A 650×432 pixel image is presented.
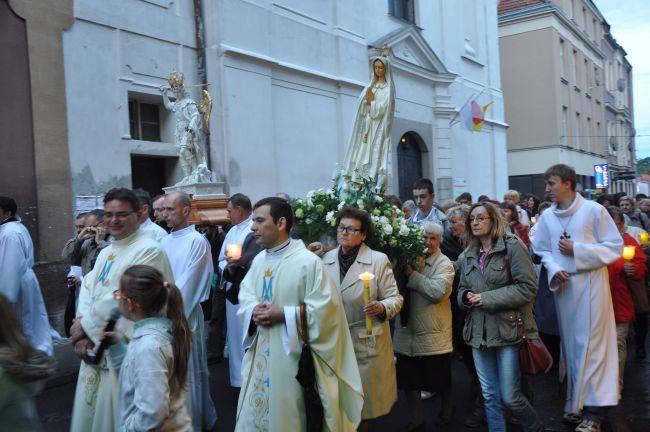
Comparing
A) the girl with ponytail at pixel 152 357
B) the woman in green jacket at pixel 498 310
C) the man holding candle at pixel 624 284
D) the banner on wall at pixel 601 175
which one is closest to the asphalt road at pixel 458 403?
the man holding candle at pixel 624 284

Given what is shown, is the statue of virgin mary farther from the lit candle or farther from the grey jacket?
the grey jacket

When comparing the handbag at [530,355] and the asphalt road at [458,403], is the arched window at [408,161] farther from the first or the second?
the handbag at [530,355]

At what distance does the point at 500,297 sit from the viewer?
4.60m

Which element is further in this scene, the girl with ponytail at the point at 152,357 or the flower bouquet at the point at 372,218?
the flower bouquet at the point at 372,218

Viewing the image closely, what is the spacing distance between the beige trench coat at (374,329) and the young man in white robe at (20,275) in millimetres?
3204

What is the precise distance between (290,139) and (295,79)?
1329 millimetres

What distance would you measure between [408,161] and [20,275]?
1357cm

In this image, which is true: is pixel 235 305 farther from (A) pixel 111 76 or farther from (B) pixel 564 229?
(A) pixel 111 76

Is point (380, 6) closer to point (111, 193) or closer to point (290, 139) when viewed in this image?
point (290, 139)

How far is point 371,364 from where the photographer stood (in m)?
4.55

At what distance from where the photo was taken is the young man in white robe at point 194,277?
16.8 feet

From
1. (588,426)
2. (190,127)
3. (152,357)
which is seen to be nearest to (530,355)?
A: (588,426)

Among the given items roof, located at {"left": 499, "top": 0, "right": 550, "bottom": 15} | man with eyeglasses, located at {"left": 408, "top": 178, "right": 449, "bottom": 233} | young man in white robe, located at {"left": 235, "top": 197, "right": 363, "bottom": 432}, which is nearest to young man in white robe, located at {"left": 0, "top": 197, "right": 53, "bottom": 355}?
young man in white robe, located at {"left": 235, "top": 197, "right": 363, "bottom": 432}

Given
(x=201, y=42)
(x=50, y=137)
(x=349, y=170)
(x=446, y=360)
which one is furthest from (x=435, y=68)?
(x=446, y=360)
